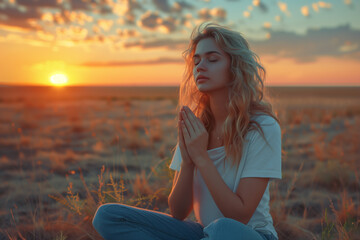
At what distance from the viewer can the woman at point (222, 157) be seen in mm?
1955

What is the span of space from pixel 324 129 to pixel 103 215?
1048cm

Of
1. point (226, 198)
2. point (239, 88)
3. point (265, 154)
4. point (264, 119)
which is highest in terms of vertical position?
point (239, 88)

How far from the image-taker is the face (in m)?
2.22

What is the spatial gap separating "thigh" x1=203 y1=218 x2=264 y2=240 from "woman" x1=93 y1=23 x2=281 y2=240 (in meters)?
0.15

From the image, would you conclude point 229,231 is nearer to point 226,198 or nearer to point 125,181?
point 226,198

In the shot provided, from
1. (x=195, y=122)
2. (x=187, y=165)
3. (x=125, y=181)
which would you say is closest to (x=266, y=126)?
(x=195, y=122)

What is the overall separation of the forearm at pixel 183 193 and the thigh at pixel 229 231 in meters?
0.47

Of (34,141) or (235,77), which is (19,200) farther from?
(34,141)

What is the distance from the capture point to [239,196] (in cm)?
196

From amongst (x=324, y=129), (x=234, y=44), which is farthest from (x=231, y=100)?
(x=324, y=129)

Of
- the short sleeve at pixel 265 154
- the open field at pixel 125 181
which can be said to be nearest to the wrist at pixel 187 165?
the short sleeve at pixel 265 154

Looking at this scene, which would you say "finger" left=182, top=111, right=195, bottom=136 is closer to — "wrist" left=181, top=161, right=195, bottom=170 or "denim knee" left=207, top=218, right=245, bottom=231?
"wrist" left=181, top=161, right=195, bottom=170

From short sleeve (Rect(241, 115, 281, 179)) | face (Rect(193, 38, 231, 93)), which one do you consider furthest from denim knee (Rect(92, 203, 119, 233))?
face (Rect(193, 38, 231, 93))

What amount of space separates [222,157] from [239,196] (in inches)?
13.1
